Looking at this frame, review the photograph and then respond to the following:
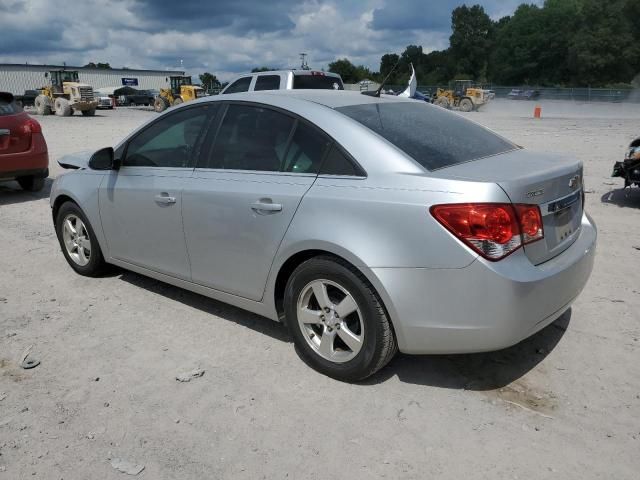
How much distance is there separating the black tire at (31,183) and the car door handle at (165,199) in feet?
20.4

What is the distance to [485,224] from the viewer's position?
8.79 ft

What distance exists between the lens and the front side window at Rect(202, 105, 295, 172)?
11.5 ft

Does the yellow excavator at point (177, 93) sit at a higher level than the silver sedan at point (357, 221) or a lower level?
higher

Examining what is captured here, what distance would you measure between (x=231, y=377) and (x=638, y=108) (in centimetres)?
4346

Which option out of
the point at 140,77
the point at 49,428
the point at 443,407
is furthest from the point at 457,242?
A: the point at 140,77

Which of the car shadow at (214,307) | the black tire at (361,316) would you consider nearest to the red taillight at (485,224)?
the black tire at (361,316)

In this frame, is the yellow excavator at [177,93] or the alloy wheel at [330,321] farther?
the yellow excavator at [177,93]

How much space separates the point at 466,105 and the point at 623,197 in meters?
33.4

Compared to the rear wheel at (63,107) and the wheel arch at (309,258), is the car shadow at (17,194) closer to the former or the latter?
the wheel arch at (309,258)

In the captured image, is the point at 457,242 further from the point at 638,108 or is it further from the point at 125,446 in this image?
the point at 638,108

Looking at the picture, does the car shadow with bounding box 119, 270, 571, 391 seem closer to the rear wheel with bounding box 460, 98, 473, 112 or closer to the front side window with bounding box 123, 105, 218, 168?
the front side window with bounding box 123, 105, 218, 168

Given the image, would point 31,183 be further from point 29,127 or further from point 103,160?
point 103,160

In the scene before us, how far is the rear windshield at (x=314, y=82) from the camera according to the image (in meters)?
12.8

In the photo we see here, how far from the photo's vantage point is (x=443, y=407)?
3023mm
